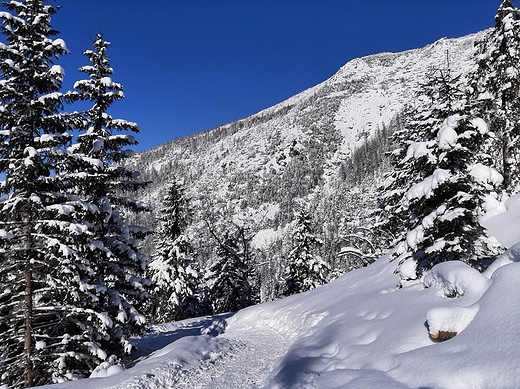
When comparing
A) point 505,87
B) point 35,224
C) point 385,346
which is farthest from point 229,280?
point 385,346

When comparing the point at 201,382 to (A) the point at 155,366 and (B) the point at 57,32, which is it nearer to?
(A) the point at 155,366

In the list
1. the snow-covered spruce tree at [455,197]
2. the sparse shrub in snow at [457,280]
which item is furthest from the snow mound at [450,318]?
the snow-covered spruce tree at [455,197]

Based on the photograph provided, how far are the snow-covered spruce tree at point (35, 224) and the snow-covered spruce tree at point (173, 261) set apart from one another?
50.5ft

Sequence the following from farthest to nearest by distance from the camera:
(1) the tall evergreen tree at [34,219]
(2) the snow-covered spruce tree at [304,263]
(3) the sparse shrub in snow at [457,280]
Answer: (2) the snow-covered spruce tree at [304,263] → (1) the tall evergreen tree at [34,219] → (3) the sparse shrub in snow at [457,280]

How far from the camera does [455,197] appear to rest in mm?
8445

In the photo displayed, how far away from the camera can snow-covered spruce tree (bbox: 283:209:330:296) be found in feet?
104

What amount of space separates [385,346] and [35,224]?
427 inches

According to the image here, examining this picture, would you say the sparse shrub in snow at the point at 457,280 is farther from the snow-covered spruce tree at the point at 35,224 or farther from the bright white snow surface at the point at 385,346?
the snow-covered spruce tree at the point at 35,224

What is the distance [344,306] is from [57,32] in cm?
1447

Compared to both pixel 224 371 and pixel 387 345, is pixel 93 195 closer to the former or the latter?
pixel 224 371

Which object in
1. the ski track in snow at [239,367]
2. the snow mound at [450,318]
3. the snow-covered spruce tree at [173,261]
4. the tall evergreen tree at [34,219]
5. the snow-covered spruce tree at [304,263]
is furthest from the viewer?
the snow-covered spruce tree at [304,263]

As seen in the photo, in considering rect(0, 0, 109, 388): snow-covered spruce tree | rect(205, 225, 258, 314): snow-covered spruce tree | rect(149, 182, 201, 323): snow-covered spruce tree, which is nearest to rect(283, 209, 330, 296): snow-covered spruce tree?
rect(205, 225, 258, 314): snow-covered spruce tree

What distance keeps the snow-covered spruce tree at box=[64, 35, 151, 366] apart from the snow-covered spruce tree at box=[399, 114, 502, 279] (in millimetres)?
10785

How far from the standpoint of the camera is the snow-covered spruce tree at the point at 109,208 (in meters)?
12.8
